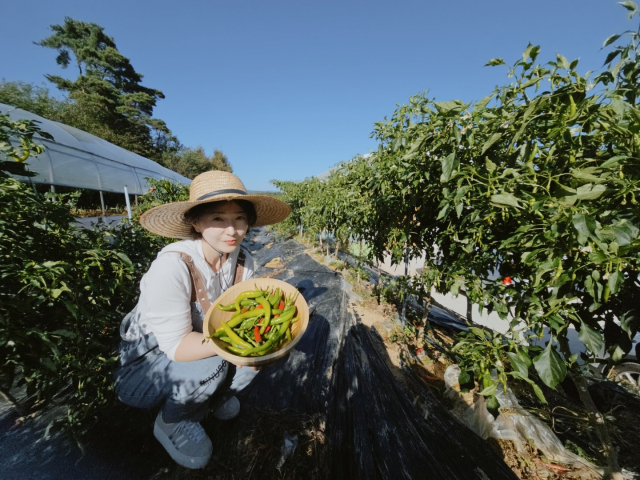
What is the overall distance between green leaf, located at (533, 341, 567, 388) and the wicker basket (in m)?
1.15

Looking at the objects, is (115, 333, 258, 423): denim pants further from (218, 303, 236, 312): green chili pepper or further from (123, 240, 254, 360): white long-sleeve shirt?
(218, 303, 236, 312): green chili pepper

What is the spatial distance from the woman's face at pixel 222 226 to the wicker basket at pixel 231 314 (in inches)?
13.4

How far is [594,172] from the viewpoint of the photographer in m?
1.04

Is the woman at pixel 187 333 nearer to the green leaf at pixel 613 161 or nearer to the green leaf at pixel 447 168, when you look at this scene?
the green leaf at pixel 447 168

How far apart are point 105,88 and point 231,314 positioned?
38.2 meters

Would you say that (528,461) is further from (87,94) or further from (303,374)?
(87,94)

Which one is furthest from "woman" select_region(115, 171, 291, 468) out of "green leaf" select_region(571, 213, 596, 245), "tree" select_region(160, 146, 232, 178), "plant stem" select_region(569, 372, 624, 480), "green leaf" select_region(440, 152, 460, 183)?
"tree" select_region(160, 146, 232, 178)

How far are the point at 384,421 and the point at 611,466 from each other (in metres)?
1.38

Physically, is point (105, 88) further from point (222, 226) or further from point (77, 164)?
point (222, 226)

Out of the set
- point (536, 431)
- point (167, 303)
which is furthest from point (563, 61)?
point (536, 431)

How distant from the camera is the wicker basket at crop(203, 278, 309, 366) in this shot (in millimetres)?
1404

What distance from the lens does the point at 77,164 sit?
863 centimetres

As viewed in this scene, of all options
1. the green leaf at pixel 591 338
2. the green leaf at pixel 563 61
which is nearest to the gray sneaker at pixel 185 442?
the green leaf at pixel 591 338

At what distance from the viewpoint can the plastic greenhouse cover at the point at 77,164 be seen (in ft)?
24.2
